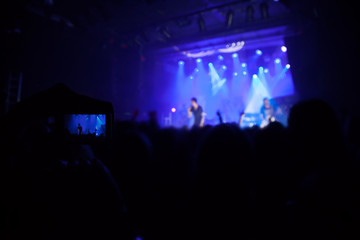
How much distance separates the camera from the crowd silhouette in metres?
0.86

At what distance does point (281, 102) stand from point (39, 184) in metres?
9.61

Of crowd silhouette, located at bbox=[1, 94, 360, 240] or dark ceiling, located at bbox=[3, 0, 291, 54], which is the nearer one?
crowd silhouette, located at bbox=[1, 94, 360, 240]

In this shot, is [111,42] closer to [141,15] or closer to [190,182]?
[141,15]

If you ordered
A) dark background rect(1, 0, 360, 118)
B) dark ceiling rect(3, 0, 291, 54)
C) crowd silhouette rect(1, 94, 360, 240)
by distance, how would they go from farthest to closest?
dark ceiling rect(3, 0, 291, 54) → dark background rect(1, 0, 360, 118) → crowd silhouette rect(1, 94, 360, 240)

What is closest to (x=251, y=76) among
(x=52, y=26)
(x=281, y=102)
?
(x=281, y=102)

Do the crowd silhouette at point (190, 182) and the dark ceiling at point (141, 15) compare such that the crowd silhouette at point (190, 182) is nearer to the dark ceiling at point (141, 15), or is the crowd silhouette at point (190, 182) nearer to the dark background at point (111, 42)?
the dark background at point (111, 42)

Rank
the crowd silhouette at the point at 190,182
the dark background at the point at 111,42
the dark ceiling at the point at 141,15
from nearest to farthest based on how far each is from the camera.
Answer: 1. the crowd silhouette at the point at 190,182
2. the dark background at the point at 111,42
3. the dark ceiling at the point at 141,15

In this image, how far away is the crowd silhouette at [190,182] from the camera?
856 millimetres

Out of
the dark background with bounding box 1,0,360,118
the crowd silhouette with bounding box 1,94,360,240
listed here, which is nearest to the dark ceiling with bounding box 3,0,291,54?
the dark background with bounding box 1,0,360,118

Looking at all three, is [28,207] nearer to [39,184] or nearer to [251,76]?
[39,184]

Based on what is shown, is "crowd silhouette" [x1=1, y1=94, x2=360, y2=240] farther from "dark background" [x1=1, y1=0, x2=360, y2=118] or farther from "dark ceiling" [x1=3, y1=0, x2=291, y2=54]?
"dark ceiling" [x1=3, y1=0, x2=291, y2=54]

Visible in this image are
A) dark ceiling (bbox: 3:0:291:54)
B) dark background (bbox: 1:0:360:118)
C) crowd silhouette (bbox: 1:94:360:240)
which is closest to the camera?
crowd silhouette (bbox: 1:94:360:240)

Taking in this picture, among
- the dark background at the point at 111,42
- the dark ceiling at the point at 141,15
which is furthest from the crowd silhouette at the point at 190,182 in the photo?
the dark ceiling at the point at 141,15

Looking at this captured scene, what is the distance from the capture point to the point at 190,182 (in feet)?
7.10
